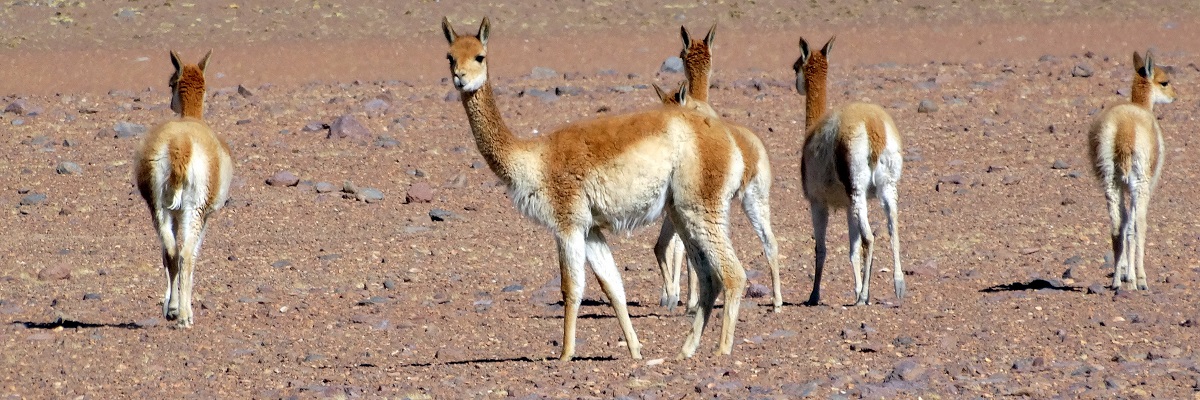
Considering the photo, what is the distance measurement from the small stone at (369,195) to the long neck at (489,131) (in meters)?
8.10

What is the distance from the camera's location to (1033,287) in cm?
1291

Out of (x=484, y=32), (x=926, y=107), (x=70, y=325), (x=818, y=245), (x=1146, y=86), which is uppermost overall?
(x=926, y=107)

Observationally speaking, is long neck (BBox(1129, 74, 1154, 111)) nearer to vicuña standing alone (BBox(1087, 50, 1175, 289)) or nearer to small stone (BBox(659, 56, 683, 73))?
vicuña standing alone (BBox(1087, 50, 1175, 289))

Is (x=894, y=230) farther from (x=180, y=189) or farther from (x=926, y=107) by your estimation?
(x=926, y=107)

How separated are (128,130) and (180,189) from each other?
981 centimetres

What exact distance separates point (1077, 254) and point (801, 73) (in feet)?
10.1

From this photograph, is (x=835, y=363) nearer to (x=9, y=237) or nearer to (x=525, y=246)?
(x=525, y=246)

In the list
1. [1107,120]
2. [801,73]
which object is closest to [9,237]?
[801,73]

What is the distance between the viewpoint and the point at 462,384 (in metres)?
9.45

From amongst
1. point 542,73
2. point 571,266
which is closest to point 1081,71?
point 542,73

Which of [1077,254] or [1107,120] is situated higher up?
[1107,120]

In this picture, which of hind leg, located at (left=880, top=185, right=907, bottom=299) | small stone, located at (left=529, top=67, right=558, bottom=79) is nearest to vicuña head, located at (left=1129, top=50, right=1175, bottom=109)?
hind leg, located at (left=880, top=185, right=907, bottom=299)

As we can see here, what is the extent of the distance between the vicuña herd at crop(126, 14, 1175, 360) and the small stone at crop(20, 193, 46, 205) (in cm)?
521

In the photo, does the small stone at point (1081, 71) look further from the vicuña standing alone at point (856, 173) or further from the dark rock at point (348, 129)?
the vicuña standing alone at point (856, 173)
